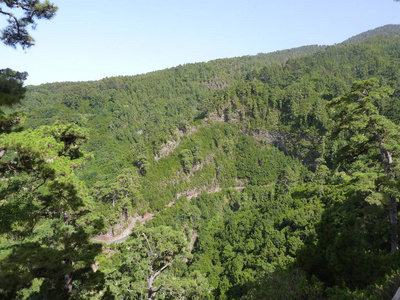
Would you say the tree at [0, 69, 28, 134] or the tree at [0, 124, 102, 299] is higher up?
the tree at [0, 69, 28, 134]

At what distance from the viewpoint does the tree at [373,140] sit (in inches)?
376

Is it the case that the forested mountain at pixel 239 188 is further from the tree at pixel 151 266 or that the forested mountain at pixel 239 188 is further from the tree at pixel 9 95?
the tree at pixel 9 95

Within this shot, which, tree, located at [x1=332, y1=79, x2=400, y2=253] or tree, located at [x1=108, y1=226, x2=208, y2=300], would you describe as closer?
tree, located at [x1=332, y1=79, x2=400, y2=253]

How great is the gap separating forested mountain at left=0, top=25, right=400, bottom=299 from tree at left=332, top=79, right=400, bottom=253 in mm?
74

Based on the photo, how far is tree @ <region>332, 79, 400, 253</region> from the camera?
9.54m

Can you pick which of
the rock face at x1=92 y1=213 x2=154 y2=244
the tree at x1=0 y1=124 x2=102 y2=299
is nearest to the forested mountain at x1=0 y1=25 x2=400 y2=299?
the tree at x1=0 y1=124 x2=102 y2=299

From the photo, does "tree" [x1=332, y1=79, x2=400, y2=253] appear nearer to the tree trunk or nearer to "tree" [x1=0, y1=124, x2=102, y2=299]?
the tree trunk

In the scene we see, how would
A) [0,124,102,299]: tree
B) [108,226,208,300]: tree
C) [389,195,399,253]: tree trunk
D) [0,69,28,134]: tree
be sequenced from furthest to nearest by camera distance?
[108,226,208,300]: tree → [389,195,399,253]: tree trunk → [0,69,28,134]: tree → [0,124,102,299]: tree

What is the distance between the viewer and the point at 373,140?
10.9 meters

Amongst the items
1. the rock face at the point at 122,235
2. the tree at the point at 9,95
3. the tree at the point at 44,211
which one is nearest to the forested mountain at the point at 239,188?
the tree at the point at 44,211

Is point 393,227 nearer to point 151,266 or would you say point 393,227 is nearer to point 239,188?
point 151,266

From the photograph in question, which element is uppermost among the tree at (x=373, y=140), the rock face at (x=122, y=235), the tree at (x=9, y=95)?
the tree at (x=9, y=95)

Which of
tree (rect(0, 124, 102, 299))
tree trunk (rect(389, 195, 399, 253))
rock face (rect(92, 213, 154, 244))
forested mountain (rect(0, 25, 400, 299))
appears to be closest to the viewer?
tree (rect(0, 124, 102, 299))

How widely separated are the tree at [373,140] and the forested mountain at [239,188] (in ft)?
0.24
